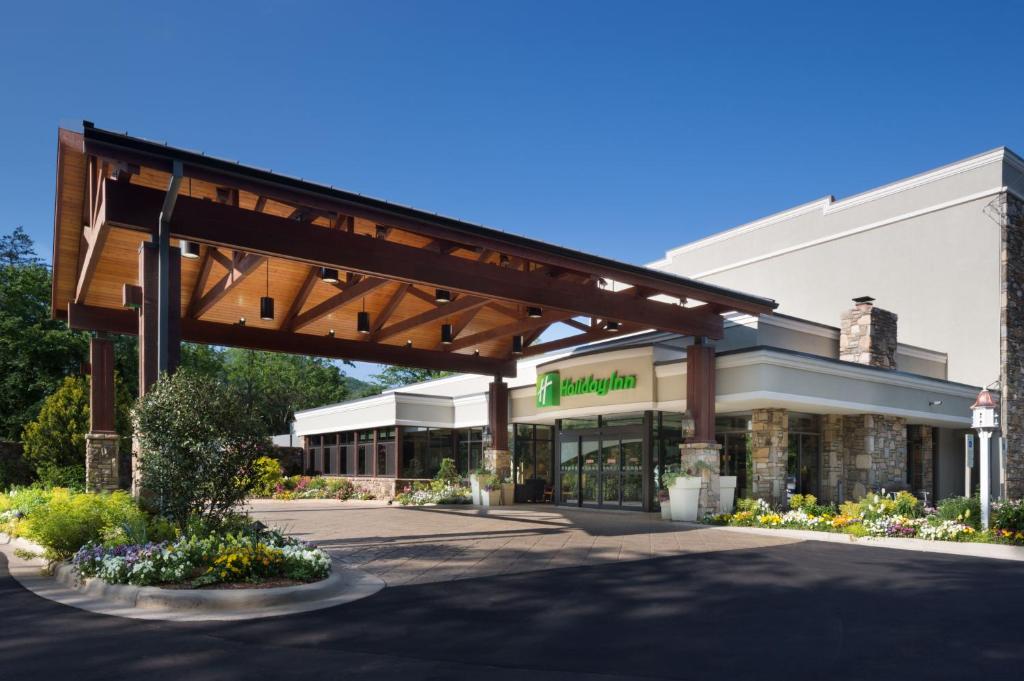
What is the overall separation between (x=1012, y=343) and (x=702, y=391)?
40.5 ft

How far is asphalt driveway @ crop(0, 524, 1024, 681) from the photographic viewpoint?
602 centimetres

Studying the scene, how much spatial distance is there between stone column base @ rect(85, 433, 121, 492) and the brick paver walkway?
12.6ft

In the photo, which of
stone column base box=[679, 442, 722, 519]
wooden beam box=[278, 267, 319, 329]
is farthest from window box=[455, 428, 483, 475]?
stone column base box=[679, 442, 722, 519]

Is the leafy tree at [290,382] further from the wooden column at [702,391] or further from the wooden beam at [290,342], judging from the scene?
the wooden column at [702,391]

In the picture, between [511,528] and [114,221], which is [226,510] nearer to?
[114,221]

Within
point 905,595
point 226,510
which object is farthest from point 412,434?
point 905,595

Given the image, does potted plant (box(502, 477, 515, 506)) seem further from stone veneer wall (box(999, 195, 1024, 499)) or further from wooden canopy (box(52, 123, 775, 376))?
stone veneer wall (box(999, 195, 1024, 499))

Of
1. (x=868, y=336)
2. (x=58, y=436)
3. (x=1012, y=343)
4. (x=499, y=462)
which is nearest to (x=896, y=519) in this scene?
(x=868, y=336)

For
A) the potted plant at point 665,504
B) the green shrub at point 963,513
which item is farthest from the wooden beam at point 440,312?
the green shrub at point 963,513

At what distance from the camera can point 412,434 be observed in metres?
29.6

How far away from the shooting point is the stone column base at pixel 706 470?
18016 millimetres

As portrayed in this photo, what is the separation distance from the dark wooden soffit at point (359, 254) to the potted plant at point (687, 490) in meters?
3.58

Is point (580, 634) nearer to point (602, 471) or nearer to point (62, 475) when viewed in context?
point (602, 471)

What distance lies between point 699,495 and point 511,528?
4641 mm
